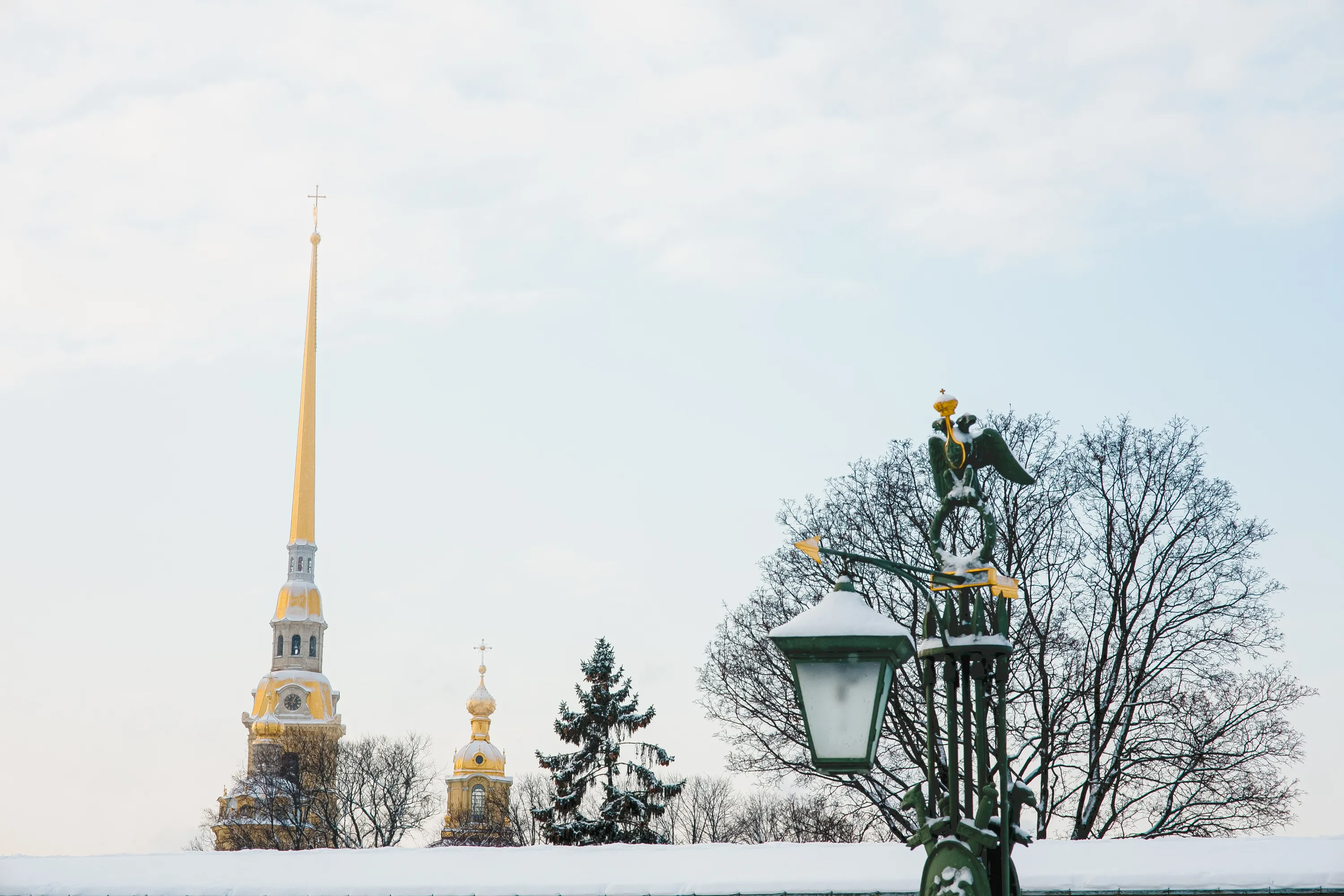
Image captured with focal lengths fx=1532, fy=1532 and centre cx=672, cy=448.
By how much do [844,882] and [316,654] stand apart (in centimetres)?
7744

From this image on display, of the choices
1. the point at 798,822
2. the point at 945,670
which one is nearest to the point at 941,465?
the point at 945,670

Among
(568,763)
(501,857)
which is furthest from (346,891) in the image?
(568,763)

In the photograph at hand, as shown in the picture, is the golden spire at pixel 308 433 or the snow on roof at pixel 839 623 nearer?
the snow on roof at pixel 839 623

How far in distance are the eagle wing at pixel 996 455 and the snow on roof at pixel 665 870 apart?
9920mm

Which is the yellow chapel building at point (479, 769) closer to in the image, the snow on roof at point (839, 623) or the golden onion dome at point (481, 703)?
the golden onion dome at point (481, 703)

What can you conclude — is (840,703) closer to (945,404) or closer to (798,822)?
(945,404)

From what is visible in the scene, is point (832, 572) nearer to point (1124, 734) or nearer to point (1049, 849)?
Answer: point (1124, 734)

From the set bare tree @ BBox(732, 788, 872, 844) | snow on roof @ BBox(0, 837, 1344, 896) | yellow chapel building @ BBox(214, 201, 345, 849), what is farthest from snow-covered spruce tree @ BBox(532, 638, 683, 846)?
yellow chapel building @ BBox(214, 201, 345, 849)

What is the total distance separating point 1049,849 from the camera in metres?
16.9

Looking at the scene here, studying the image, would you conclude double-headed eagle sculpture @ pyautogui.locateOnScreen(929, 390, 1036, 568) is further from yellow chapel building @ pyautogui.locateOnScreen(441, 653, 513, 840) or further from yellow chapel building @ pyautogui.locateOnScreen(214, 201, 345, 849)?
yellow chapel building @ pyautogui.locateOnScreen(214, 201, 345, 849)

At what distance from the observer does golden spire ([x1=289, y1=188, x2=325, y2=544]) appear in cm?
9044

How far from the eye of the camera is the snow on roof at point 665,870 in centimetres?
1532

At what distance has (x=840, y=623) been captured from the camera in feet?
17.4

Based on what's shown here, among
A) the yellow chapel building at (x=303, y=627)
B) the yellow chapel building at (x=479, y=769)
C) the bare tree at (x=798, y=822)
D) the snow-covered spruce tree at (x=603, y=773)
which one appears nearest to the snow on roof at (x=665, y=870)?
the bare tree at (x=798, y=822)
